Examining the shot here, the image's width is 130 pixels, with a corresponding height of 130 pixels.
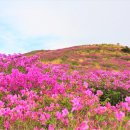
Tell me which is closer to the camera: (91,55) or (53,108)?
(53,108)

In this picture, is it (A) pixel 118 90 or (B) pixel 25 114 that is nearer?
(B) pixel 25 114

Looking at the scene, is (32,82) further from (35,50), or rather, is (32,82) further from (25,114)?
(35,50)

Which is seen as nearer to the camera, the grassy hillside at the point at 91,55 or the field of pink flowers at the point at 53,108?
the field of pink flowers at the point at 53,108

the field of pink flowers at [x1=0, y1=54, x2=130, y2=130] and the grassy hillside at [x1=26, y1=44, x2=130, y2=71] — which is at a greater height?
the grassy hillside at [x1=26, y1=44, x2=130, y2=71]

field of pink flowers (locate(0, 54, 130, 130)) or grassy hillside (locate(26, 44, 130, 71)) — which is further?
grassy hillside (locate(26, 44, 130, 71))

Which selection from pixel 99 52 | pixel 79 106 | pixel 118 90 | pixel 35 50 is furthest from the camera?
pixel 35 50

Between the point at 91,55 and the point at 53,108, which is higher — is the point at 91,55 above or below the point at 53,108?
above

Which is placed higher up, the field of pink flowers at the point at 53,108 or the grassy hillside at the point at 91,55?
the grassy hillside at the point at 91,55

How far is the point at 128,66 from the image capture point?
126 feet

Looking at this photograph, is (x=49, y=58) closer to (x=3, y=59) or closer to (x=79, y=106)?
(x=3, y=59)

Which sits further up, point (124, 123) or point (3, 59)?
point (3, 59)

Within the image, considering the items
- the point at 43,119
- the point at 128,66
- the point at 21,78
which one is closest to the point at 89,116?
the point at 43,119

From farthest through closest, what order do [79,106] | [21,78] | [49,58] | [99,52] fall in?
[99,52] < [49,58] < [21,78] < [79,106]

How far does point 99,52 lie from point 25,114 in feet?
148
